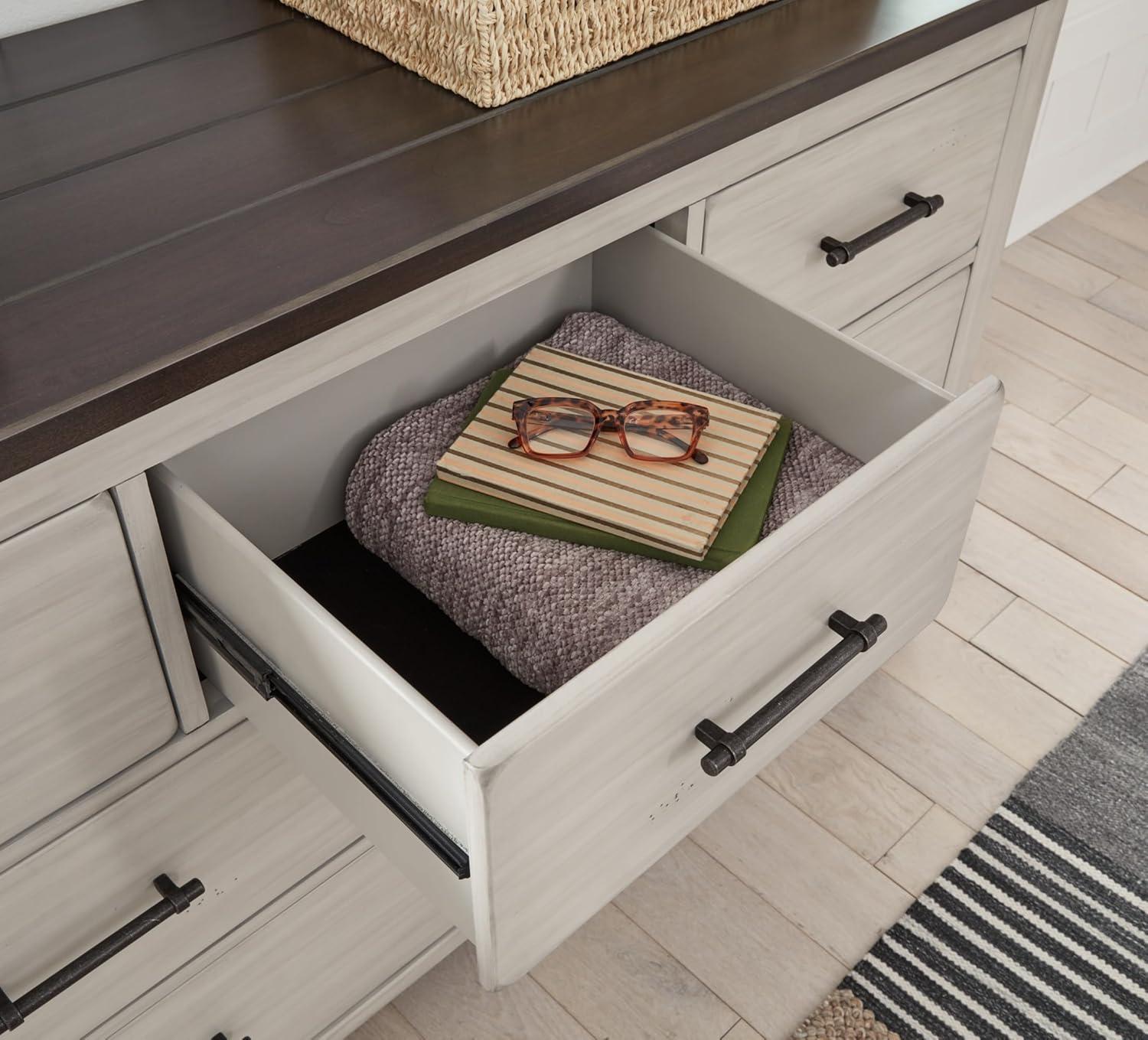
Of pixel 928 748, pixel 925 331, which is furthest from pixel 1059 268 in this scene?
pixel 928 748

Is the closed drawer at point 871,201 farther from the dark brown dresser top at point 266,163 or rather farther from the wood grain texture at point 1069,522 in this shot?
the wood grain texture at point 1069,522

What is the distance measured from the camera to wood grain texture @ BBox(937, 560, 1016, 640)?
4.86ft

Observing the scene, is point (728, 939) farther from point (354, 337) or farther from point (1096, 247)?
point (1096, 247)

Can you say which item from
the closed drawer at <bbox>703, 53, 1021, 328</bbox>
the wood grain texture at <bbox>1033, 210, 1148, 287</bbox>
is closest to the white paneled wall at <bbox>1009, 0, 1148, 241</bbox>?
the wood grain texture at <bbox>1033, 210, 1148, 287</bbox>

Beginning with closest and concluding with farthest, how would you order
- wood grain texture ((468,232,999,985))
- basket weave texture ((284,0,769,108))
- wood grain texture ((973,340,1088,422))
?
wood grain texture ((468,232,999,985)) → basket weave texture ((284,0,769,108)) → wood grain texture ((973,340,1088,422))

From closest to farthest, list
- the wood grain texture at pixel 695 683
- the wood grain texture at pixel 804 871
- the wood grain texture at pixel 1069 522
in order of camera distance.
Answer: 1. the wood grain texture at pixel 695 683
2. the wood grain texture at pixel 804 871
3. the wood grain texture at pixel 1069 522

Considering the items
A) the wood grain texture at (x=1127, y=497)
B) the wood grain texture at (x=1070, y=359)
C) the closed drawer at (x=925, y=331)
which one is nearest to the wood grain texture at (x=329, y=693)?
the closed drawer at (x=925, y=331)

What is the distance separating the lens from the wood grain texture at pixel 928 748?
1.31 metres

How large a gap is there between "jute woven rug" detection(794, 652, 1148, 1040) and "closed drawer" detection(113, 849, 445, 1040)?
385mm

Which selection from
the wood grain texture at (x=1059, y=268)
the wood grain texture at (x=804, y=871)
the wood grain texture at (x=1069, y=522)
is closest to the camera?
the wood grain texture at (x=804, y=871)

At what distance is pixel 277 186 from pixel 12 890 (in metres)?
0.47

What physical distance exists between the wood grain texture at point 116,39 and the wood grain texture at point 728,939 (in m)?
0.87

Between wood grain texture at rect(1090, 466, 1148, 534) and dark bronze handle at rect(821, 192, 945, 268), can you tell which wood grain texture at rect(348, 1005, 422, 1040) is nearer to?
dark bronze handle at rect(821, 192, 945, 268)

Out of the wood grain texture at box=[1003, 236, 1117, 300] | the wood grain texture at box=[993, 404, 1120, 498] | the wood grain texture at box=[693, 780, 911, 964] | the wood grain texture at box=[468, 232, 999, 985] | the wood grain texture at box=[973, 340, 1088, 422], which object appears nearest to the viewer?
the wood grain texture at box=[468, 232, 999, 985]
